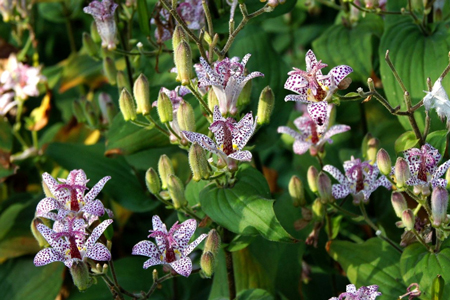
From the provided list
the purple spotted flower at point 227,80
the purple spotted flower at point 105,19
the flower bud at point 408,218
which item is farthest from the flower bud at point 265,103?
the purple spotted flower at point 105,19

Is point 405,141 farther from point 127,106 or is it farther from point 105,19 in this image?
point 105,19

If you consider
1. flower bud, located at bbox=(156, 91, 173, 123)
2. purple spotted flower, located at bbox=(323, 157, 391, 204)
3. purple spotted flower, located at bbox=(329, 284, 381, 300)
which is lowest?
purple spotted flower, located at bbox=(329, 284, 381, 300)

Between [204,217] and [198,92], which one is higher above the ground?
[198,92]

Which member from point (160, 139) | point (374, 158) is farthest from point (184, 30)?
point (374, 158)

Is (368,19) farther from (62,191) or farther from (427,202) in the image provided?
(62,191)

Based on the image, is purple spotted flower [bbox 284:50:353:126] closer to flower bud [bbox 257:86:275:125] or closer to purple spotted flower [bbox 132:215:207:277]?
flower bud [bbox 257:86:275:125]

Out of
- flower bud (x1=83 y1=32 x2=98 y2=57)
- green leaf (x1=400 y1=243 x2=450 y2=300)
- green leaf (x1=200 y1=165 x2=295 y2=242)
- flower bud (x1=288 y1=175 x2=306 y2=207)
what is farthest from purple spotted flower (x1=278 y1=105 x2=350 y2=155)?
flower bud (x1=83 y1=32 x2=98 y2=57)
